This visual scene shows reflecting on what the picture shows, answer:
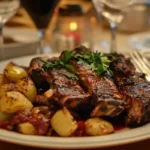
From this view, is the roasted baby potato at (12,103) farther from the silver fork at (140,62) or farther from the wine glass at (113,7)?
the wine glass at (113,7)

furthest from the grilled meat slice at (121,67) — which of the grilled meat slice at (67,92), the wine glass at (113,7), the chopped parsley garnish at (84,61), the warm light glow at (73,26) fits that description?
the warm light glow at (73,26)

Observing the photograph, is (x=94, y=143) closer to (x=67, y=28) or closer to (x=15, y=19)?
(x=67, y=28)

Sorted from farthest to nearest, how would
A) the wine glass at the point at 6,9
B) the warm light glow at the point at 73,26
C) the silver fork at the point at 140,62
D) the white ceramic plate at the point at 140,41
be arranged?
the warm light glow at the point at 73,26 < the white ceramic plate at the point at 140,41 < the wine glass at the point at 6,9 < the silver fork at the point at 140,62

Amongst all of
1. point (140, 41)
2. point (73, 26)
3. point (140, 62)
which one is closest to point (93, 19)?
point (73, 26)

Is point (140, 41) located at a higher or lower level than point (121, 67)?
lower

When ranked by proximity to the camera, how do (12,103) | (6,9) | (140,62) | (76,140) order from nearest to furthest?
1. (76,140)
2. (12,103)
3. (140,62)
4. (6,9)

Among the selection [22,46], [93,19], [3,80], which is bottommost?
[93,19]

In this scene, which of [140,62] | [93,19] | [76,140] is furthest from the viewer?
[93,19]

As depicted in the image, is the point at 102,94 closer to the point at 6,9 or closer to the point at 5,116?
the point at 5,116
